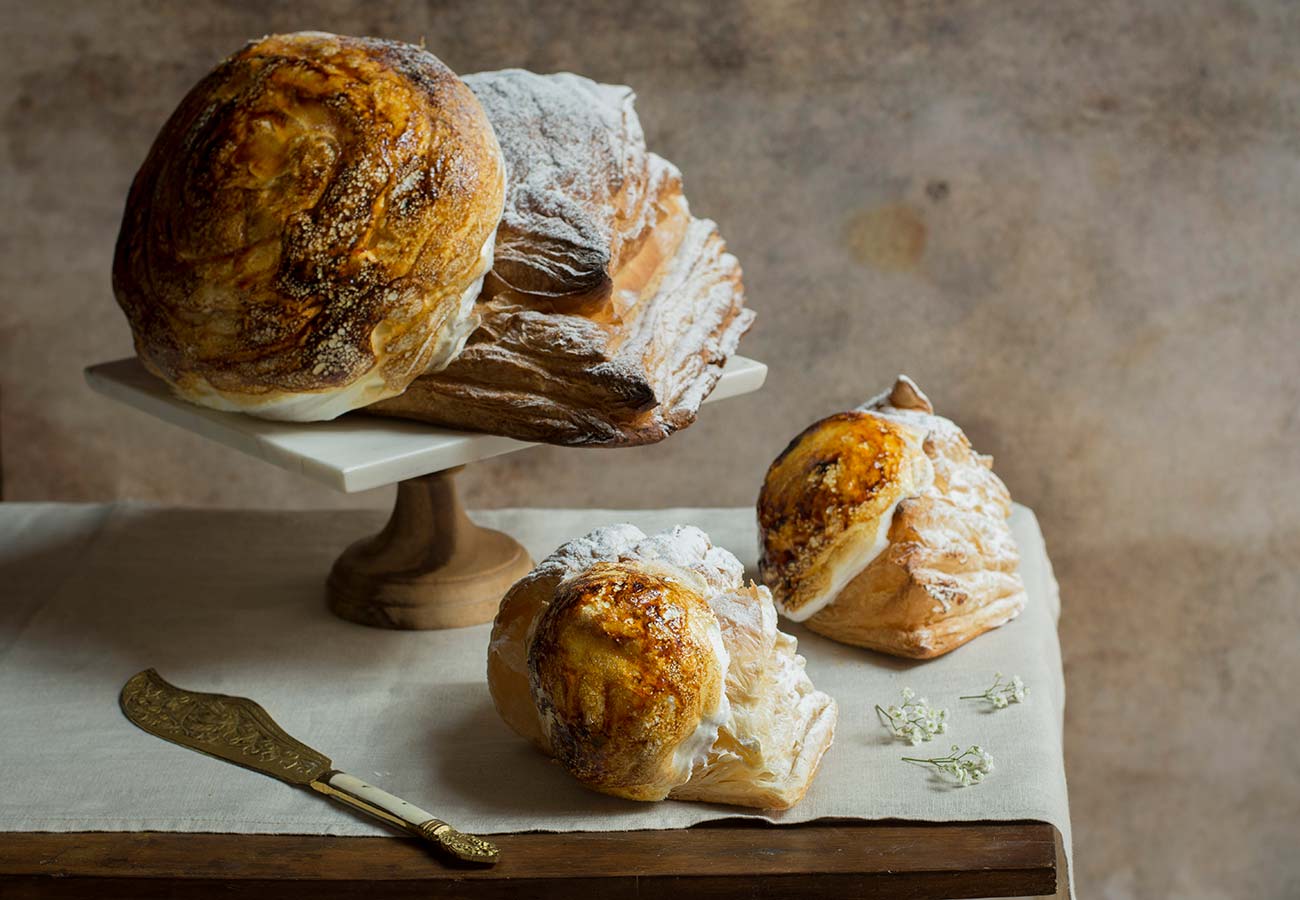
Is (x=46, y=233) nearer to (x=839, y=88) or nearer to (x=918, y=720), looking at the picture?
(x=839, y=88)

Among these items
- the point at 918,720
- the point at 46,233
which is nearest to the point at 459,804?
the point at 918,720

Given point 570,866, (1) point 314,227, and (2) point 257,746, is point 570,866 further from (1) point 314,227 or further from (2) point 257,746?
(1) point 314,227

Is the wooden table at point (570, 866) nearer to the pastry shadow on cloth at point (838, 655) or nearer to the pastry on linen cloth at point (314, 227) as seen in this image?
the pastry shadow on cloth at point (838, 655)

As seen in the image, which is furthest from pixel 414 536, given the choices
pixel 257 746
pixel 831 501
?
pixel 831 501

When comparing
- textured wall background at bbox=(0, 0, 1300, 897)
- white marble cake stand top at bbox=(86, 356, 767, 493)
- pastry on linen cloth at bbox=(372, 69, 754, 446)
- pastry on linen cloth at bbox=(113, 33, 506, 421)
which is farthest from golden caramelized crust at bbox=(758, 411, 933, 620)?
textured wall background at bbox=(0, 0, 1300, 897)

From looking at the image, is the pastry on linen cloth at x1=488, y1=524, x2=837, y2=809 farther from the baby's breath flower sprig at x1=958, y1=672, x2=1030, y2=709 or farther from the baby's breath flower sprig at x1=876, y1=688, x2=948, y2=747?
the baby's breath flower sprig at x1=958, y1=672, x2=1030, y2=709

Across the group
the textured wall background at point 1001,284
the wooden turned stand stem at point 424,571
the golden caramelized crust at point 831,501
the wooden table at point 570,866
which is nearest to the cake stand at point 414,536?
the wooden turned stand stem at point 424,571
